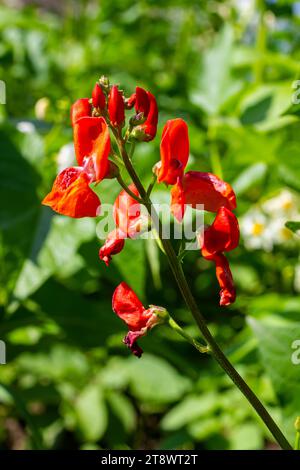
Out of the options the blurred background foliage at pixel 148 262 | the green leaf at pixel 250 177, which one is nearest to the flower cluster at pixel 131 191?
the blurred background foliage at pixel 148 262

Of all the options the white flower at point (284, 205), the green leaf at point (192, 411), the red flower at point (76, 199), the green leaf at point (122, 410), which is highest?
the red flower at point (76, 199)

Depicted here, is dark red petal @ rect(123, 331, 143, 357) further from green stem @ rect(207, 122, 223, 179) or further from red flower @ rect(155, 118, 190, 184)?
green stem @ rect(207, 122, 223, 179)

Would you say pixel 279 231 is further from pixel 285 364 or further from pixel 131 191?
pixel 131 191

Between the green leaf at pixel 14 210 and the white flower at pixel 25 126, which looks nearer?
the green leaf at pixel 14 210

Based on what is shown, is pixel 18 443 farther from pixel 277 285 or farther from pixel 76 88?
pixel 76 88

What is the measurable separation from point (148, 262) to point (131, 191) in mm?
1069

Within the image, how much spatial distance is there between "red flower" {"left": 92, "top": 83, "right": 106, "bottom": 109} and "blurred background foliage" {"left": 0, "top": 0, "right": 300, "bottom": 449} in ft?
1.14

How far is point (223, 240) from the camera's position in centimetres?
69

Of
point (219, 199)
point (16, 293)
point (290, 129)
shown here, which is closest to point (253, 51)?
point (290, 129)

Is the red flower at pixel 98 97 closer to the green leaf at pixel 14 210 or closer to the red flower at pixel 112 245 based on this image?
the red flower at pixel 112 245

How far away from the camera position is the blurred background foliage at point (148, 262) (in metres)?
1.25

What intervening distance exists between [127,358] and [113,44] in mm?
1115

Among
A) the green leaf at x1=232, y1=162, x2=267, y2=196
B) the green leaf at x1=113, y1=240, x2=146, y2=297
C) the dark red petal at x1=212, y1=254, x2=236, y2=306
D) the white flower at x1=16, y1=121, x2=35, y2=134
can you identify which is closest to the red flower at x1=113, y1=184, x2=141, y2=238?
the dark red petal at x1=212, y1=254, x2=236, y2=306

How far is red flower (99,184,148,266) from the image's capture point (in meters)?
0.70
